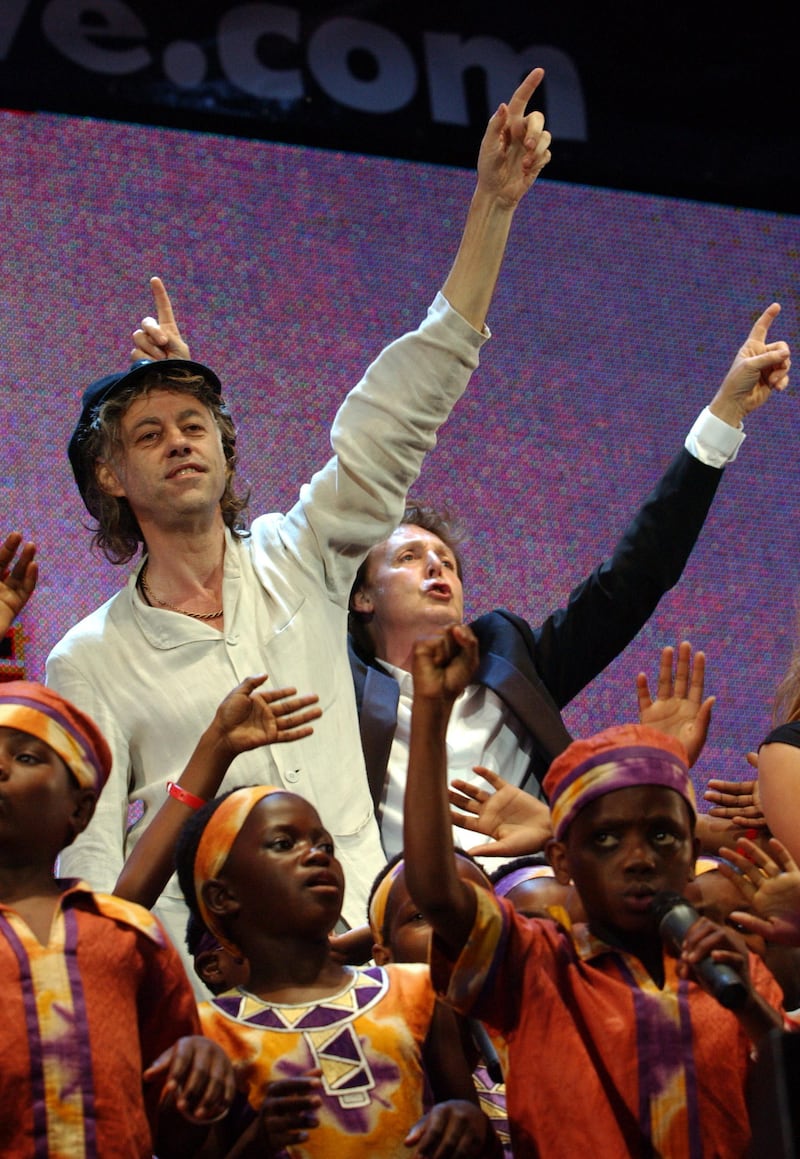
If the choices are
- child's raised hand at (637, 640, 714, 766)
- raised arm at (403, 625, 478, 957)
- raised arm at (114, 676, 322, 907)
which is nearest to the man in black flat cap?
raised arm at (114, 676, 322, 907)

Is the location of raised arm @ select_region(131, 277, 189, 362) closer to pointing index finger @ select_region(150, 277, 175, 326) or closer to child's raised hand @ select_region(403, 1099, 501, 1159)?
pointing index finger @ select_region(150, 277, 175, 326)

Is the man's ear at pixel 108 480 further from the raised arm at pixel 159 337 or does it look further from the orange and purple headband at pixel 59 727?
the orange and purple headband at pixel 59 727

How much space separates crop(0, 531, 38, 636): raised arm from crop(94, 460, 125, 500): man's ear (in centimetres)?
61

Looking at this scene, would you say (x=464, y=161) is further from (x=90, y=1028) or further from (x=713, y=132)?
(x=90, y=1028)

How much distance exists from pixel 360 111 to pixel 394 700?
167 cm

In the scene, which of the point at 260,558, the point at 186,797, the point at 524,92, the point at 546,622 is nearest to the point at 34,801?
the point at 186,797

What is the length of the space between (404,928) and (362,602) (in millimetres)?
1258

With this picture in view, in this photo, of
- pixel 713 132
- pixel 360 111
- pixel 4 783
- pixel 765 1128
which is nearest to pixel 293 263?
pixel 360 111

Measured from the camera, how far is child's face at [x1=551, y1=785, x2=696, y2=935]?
6.51 ft

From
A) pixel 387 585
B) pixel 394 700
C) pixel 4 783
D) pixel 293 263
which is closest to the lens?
pixel 4 783

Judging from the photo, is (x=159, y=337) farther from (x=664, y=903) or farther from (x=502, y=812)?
(x=664, y=903)

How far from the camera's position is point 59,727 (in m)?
2.12

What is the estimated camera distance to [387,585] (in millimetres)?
3475

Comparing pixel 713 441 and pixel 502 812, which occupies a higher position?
pixel 713 441
